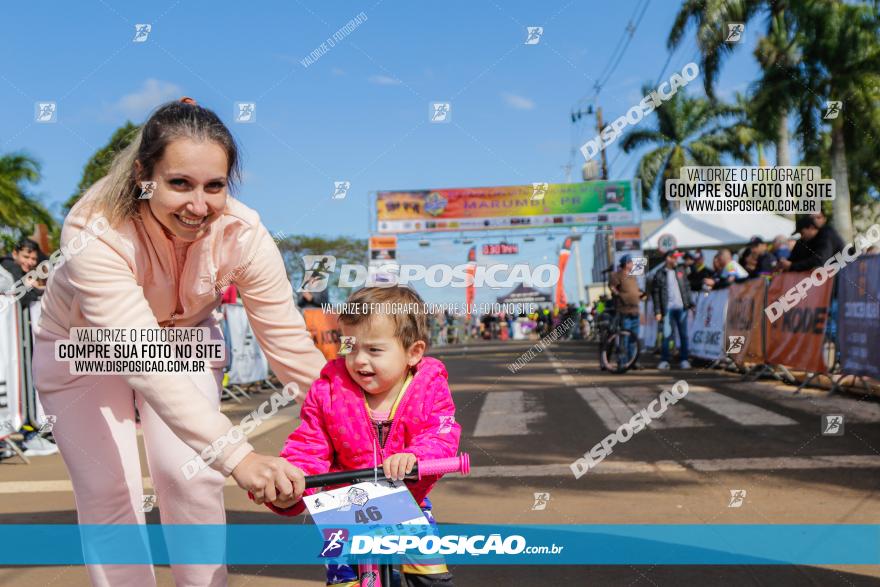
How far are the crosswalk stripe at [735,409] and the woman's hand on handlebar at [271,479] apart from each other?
271 inches

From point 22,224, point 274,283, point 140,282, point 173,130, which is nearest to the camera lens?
point 173,130

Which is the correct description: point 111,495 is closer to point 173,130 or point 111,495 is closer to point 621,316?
point 173,130

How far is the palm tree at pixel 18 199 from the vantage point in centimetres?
3556

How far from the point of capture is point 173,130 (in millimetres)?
2553

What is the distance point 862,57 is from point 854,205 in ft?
51.0

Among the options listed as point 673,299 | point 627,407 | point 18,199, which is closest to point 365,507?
point 627,407

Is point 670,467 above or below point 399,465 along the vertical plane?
below

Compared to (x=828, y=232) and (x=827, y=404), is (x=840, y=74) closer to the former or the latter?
(x=828, y=232)

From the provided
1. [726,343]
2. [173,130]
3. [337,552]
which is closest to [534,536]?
[337,552]

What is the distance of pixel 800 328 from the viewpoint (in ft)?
35.8

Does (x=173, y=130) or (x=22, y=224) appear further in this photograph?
(x=22, y=224)

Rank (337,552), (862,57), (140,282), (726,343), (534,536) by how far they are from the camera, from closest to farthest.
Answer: (337,552), (140,282), (534,536), (726,343), (862,57)

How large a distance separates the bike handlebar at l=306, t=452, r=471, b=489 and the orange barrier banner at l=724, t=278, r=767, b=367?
11.0 meters

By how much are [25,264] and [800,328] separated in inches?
366
